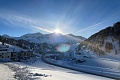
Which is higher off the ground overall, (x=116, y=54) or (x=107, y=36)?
(x=107, y=36)

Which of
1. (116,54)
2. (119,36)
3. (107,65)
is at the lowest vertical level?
(107,65)

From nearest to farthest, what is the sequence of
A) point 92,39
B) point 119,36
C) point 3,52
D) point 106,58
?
point 119,36 → point 106,58 → point 92,39 → point 3,52

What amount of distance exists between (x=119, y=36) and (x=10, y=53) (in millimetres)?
74179

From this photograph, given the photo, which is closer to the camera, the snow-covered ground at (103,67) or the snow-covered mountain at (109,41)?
the snow-covered ground at (103,67)

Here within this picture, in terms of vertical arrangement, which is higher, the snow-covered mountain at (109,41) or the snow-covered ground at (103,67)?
the snow-covered mountain at (109,41)

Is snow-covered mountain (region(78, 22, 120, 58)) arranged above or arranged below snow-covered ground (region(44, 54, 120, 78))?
above

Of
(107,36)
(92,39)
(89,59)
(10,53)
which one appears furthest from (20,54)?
(107,36)

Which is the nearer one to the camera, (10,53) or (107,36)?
(107,36)

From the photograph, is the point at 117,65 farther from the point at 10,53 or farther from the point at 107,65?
the point at 10,53

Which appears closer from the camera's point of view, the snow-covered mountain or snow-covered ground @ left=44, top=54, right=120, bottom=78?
snow-covered ground @ left=44, top=54, right=120, bottom=78

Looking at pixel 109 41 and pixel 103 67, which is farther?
pixel 103 67

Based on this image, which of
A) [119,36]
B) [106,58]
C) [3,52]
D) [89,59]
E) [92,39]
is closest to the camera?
[119,36]

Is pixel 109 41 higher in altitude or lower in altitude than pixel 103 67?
higher

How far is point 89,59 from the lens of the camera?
5856 centimetres
